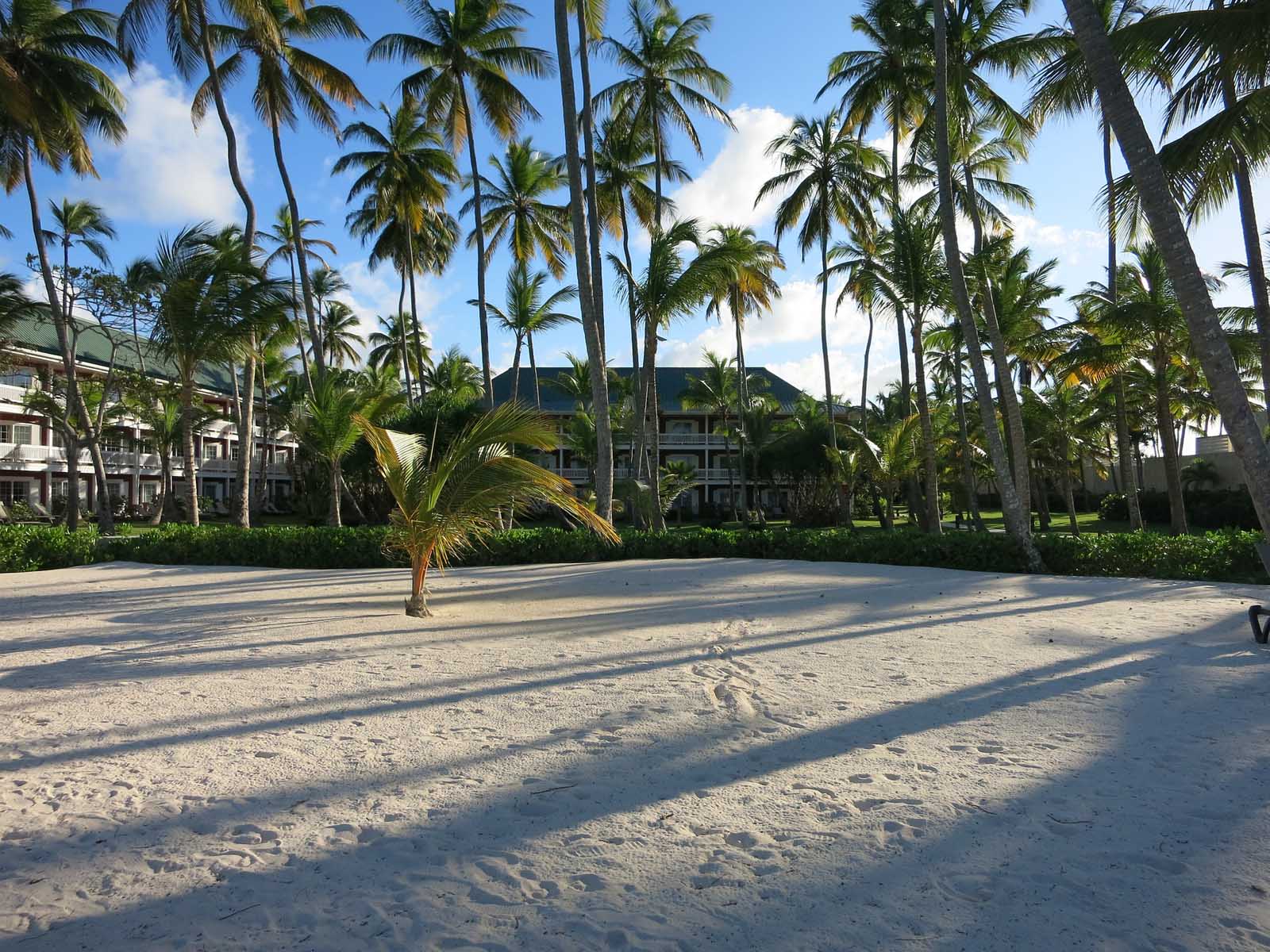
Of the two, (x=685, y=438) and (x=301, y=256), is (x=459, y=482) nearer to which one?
(x=301, y=256)

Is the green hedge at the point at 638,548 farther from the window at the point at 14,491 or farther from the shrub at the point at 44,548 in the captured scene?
the window at the point at 14,491

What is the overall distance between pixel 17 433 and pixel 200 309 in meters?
27.6

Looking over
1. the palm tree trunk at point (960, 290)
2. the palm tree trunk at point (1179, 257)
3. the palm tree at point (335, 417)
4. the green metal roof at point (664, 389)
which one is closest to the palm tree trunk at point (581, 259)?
the palm tree at point (335, 417)

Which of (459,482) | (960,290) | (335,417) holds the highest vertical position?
(960,290)

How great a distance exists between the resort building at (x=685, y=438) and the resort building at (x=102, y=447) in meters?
15.0

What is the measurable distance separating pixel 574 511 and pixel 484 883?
5.42m

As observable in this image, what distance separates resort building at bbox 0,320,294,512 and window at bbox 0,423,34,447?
3 centimetres

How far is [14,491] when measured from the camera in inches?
1401

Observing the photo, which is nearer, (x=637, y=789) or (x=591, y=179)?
(x=637, y=789)

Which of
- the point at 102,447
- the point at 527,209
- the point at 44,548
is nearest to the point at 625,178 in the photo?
the point at 527,209

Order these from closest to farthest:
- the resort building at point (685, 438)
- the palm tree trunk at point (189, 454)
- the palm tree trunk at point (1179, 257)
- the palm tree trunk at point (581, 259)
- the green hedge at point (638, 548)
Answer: the palm tree trunk at point (1179, 257), the green hedge at point (638, 548), the palm tree trunk at point (581, 259), the palm tree trunk at point (189, 454), the resort building at point (685, 438)

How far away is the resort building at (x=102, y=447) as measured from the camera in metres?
33.6

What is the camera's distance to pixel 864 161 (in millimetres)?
24781

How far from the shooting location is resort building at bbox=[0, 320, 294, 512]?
33625 millimetres
